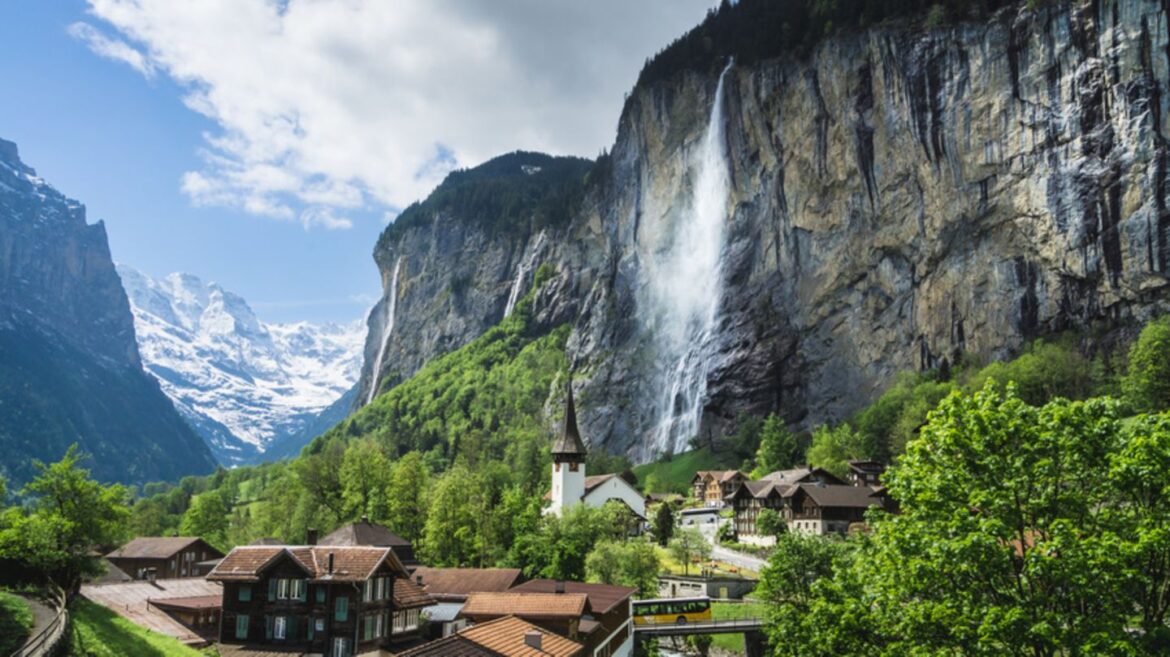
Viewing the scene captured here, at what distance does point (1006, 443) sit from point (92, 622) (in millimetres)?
38434

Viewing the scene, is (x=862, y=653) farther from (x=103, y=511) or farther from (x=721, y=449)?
(x=721, y=449)

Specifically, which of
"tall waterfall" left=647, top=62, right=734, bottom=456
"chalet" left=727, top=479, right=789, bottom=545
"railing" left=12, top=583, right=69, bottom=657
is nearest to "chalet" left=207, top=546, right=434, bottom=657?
"railing" left=12, top=583, right=69, bottom=657

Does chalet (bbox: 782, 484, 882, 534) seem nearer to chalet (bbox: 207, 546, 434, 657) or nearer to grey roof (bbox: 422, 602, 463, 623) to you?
grey roof (bbox: 422, 602, 463, 623)

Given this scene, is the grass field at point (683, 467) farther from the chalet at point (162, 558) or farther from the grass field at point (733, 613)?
the chalet at point (162, 558)

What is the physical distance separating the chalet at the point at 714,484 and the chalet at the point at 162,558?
65355 mm

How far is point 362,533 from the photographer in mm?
70062

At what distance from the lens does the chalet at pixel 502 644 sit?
3120cm

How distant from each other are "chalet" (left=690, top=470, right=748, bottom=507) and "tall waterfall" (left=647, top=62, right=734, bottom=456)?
2259cm

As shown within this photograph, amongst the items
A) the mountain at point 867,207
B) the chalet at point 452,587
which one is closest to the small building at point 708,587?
the chalet at point 452,587

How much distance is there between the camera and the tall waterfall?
512ft

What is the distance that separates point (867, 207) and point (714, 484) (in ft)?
161

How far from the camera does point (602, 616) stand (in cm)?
4931

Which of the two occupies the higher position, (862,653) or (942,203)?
(942,203)

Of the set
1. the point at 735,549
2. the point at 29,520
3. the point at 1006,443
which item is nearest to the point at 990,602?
the point at 1006,443
